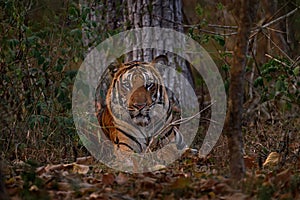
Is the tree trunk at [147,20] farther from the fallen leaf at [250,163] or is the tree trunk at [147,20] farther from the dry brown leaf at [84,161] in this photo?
the fallen leaf at [250,163]

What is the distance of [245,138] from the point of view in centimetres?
721

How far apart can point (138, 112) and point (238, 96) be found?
109 inches

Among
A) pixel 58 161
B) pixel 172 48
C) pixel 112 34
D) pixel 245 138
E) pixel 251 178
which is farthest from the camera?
pixel 172 48

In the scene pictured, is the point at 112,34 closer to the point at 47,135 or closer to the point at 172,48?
the point at 172,48

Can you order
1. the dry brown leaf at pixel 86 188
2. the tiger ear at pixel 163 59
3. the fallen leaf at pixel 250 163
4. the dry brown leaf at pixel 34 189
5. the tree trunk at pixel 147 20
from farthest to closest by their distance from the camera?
1. the tree trunk at pixel 147 20
2. the tiger ear at pixel 163 59
3. the fallen leaf at pixel 250 163
4. the dry brown leaf at pixel 86 188
5. the dry brown leaf at pixel 34 189

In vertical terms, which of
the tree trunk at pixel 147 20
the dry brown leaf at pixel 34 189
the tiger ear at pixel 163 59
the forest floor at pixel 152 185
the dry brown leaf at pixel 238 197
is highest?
the tree trunk at pixel 147 20

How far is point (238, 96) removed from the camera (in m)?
4.18

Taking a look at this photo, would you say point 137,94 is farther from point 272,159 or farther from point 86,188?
point 86,188

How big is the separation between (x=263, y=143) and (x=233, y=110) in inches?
99.9

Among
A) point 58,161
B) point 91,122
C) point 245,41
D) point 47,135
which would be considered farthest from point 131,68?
point 245,41

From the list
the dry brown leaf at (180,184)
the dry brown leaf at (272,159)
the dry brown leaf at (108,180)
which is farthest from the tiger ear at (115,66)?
the dry brown leaf at (180,184)

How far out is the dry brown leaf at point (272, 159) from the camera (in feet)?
18.0

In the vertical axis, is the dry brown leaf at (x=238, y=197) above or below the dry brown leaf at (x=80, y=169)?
below

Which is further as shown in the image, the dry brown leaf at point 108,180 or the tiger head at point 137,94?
the tiger head at point 137,94
